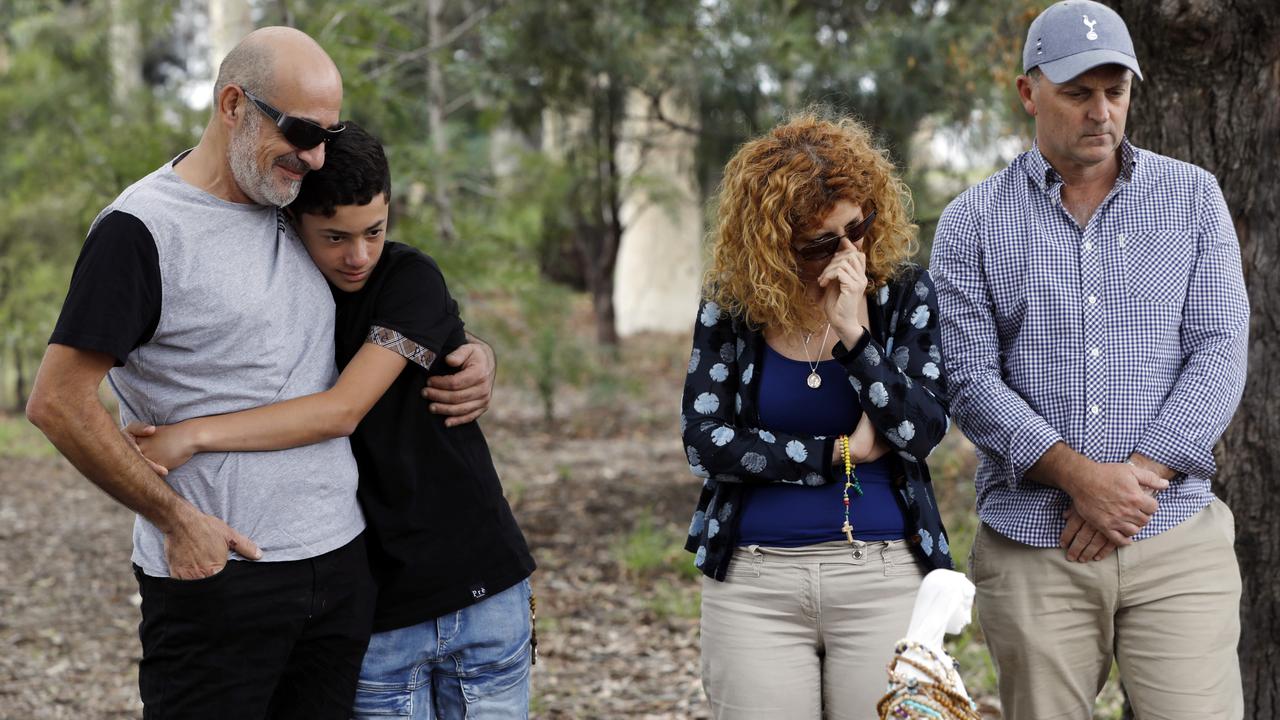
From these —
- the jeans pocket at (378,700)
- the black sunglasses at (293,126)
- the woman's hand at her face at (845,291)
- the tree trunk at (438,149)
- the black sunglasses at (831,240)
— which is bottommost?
the jeans pocket at (378,700)

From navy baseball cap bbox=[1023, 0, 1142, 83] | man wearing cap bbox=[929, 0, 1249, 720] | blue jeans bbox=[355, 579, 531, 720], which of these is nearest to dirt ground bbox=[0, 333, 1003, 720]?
man wearing cap bbox=[929, 0, 1249, 720]

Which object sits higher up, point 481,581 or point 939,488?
point 481,581

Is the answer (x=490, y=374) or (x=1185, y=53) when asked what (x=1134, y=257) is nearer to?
(x=1185, y=53)

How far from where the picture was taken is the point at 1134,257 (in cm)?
303

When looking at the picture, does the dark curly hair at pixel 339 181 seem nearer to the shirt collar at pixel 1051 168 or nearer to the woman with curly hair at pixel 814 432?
the woman with curly hair at pixel 814 432

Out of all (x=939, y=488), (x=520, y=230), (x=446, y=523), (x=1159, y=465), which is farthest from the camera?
(x=520, y=230)

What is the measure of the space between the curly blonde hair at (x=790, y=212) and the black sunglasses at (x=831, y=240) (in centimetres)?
3

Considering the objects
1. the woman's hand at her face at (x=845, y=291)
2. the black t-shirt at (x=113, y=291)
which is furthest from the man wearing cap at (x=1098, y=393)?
the black t-shirt at (x=113, y=291)

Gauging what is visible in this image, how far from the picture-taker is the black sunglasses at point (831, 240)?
108 inches

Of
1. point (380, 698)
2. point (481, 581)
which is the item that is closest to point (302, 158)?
point (481, 581)

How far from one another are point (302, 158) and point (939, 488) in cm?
591

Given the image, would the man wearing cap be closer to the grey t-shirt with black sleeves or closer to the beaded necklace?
the beaded necklace

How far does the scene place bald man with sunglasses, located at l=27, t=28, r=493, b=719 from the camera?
2.38 metres

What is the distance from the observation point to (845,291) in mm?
2652
